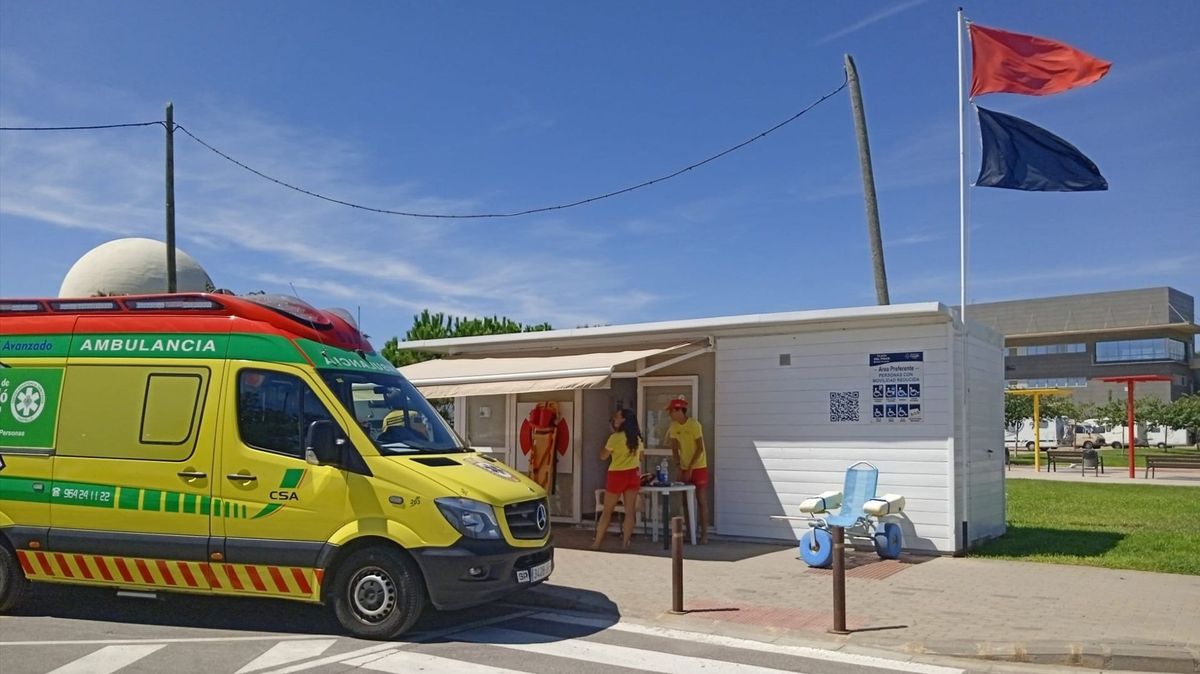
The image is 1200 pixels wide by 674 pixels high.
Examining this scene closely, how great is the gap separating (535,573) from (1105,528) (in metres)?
10.9

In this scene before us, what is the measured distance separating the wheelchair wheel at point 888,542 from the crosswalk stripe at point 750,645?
13.6 ft

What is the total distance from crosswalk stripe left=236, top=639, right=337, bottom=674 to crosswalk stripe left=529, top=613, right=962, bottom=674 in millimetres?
2062

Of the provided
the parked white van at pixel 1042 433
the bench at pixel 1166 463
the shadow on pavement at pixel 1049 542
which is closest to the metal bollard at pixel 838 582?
the shadow on pavement at pixel 1049 542

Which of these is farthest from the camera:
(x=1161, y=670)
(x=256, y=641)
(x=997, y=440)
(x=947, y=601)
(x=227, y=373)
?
(x=997, y=440)

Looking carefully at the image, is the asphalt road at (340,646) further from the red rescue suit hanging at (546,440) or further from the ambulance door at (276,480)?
the red rescue suit hanging at (546,440)

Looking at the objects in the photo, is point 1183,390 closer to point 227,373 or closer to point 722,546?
point 722,546

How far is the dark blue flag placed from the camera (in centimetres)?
1358

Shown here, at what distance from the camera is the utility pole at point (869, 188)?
16.3 m

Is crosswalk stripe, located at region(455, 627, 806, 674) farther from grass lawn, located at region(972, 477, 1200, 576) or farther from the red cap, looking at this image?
grass lawn, located at region(972, 477, 1200, 576)

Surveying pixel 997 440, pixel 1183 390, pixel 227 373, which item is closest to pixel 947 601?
pixel 997 440

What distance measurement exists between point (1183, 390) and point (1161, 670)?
72.2 meters

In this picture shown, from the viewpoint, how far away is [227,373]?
823cm

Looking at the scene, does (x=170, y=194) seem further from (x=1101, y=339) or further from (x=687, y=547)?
(x=1101, y=339)

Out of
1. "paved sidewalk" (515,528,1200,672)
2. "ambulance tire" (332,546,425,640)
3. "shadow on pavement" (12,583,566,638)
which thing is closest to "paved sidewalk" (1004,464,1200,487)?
"paved sidewalk" (515,528,1200,672)
